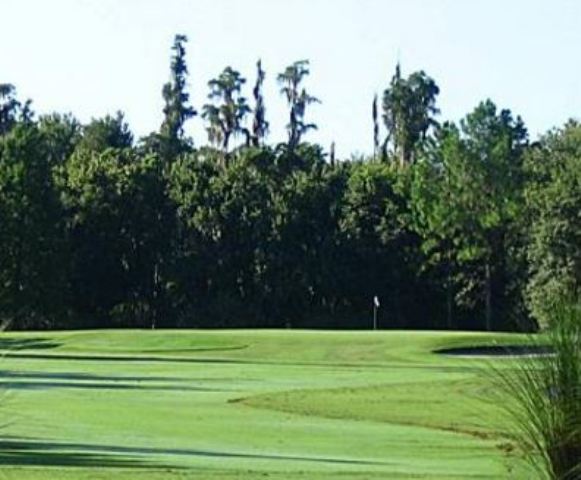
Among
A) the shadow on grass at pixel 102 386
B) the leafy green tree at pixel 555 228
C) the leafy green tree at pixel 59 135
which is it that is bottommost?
the shadow on grass at pixel 102 386

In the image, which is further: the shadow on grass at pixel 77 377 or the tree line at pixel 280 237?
the tree line at pixel 280 237

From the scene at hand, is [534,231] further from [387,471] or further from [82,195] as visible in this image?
[387,471]

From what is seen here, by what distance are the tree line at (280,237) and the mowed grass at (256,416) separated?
27.2 metres

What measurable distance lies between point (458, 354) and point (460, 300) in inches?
1103

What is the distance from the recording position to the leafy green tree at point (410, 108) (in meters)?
106

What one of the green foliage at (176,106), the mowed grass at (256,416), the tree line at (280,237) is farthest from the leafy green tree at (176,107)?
the mowed grass at (256,416)

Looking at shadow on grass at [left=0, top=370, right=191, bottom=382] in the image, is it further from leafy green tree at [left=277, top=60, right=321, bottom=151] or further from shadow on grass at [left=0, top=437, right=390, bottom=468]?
leafy green tree at [left=277, top=60, right=321, bottom=151]

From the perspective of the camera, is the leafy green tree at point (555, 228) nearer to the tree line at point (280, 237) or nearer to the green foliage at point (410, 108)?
the tree line at point (280, 237)

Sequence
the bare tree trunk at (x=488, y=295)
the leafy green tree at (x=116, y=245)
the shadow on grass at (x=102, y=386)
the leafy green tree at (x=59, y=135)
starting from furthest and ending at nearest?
the leafy green tree at (x=59, y=135)
the leafy green tree at (x=116, y=245)
the bare tree trunk at (x=488, y=295)
the shadow on grass at (x=102, y=386)

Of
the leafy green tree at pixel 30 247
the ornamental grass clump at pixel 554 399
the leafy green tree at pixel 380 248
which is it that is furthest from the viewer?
the leafy green tree at pixel 380 248

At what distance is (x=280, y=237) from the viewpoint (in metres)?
83.0

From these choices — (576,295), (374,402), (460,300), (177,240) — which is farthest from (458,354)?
(576,295)

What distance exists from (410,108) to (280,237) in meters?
27.3

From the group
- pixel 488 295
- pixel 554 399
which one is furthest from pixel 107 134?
pixel 554 399
